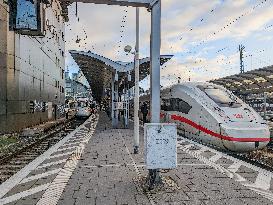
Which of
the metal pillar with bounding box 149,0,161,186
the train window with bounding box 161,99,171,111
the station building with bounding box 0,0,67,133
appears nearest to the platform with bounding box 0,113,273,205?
the metal pillar with bounding box 149,0,161,186

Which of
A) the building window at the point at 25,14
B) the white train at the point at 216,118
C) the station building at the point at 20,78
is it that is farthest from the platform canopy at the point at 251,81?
the building window at the point at 25,14

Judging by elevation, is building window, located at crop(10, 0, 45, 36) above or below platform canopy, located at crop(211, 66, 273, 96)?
above

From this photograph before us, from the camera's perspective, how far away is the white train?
38.0 ft

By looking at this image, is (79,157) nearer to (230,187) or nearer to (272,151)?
(230,187)

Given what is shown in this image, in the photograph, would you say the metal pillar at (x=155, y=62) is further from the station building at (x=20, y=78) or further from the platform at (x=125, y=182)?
the station building at (x=20, y=78)

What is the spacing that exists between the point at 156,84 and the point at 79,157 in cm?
466

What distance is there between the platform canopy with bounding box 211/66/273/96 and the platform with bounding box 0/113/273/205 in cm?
657

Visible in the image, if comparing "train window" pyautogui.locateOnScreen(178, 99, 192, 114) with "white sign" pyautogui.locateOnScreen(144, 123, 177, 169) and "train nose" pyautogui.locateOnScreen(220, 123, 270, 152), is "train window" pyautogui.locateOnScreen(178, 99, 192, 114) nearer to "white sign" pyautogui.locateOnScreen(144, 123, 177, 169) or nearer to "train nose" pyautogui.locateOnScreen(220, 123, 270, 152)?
"train nose" pyautogui.locateOnScreen(220, 123, 270, 152)

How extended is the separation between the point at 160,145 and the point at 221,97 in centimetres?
789

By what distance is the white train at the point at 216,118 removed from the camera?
38.0ft

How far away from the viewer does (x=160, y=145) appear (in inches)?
273

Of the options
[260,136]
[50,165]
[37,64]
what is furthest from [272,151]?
[37,64]

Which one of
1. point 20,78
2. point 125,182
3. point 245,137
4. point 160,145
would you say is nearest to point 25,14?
point 160,145

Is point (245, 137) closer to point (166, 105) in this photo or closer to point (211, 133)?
point (211, 133)
